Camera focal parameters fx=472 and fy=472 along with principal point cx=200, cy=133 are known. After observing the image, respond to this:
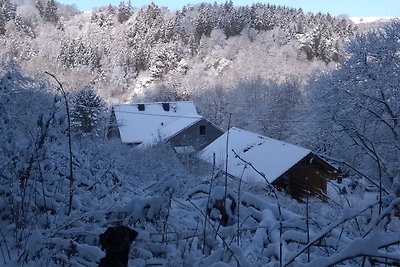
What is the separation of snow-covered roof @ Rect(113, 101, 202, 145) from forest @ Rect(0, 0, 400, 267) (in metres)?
2.66

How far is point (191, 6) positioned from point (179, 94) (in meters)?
41.5

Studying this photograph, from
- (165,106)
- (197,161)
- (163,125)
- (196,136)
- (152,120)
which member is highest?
(197,161)

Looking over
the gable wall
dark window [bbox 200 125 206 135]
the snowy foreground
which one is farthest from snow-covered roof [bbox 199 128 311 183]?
the snowy foreground

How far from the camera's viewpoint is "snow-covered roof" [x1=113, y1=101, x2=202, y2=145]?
32094mm

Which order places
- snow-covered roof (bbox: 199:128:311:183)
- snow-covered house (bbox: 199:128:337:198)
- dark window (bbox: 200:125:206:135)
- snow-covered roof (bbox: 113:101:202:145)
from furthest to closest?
dark window (bbox: 200:125:206:135) → snow-covered roof (bbox: 113:101:202:145) → snow-covered roof (bbox: 199:128:311:183) → snow-covered house (bbox: 199:128:337:198)

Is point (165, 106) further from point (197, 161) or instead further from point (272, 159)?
point (272, 159)

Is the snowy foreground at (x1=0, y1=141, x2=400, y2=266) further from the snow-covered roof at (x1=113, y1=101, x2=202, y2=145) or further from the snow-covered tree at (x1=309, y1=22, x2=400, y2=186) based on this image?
the snow-covered roof at (x1=113, y1=101, x2=202, y2=145)

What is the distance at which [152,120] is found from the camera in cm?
3481

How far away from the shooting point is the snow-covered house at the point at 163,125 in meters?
31.3

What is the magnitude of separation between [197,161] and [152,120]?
12724 mm

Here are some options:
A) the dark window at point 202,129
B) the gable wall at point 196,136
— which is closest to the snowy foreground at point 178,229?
the gable wall at point 196,136

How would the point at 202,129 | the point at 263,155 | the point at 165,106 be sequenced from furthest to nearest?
the point at 165,106 < the point at 202,129 < the point at 263,155

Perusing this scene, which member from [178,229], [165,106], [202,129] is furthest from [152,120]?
[178,229]

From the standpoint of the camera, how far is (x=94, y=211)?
179 centimetres
